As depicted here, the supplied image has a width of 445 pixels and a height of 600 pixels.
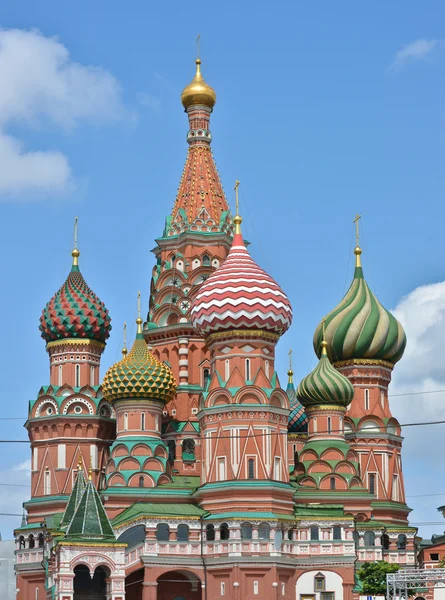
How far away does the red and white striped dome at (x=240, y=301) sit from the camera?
63875 millimetres

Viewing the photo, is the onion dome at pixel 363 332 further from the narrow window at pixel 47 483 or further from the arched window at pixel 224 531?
the narrow window at pixel 47 483

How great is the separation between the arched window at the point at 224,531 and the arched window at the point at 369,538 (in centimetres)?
772

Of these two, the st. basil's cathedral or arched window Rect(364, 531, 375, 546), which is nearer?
the st. basil's cathedral

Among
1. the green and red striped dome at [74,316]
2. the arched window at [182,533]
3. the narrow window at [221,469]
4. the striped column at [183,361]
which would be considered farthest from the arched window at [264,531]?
the green and red striped dome at [74,316]

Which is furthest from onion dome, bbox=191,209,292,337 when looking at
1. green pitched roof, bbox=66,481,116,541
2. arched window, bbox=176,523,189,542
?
green pitched roof, bbox=66,481,116,541

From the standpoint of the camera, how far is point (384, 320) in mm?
72500

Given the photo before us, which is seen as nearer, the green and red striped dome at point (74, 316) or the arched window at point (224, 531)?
the arched window at point (224, 531)

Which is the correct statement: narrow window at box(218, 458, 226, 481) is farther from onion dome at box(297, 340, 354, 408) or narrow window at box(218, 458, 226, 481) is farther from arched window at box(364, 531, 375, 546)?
arched window at box(364, 531, 375, 546)

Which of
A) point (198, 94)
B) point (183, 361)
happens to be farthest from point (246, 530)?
point (198, 94)

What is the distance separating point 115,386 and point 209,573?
30.8 feet

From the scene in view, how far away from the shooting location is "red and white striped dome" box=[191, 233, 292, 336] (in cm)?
6388

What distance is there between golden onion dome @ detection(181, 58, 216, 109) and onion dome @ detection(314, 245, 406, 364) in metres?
11.8

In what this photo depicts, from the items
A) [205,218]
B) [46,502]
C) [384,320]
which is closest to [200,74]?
[205,218]

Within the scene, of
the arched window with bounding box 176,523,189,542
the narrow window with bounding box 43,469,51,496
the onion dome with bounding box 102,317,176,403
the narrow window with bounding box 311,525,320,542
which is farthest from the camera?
the narrow window with bounding box 43,469,51,496
